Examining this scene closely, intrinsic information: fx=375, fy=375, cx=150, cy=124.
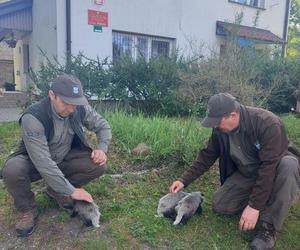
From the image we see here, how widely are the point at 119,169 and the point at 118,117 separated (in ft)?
5.12

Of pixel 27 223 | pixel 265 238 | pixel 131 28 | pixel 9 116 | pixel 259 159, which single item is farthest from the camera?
pixel 131 28

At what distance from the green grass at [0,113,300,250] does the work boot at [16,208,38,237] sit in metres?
0.08

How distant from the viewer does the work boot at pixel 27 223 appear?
134 inches

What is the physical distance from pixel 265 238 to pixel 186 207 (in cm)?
73

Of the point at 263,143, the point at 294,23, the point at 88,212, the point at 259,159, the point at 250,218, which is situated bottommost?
the point at 88,212

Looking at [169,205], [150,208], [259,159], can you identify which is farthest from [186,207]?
[259,159]

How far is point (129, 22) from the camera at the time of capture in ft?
40.3

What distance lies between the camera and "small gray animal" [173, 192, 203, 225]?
137 inches

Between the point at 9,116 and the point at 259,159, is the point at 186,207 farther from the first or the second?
the point at 9,116

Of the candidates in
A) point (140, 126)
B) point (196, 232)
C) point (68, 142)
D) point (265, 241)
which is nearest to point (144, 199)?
point (196, 232)

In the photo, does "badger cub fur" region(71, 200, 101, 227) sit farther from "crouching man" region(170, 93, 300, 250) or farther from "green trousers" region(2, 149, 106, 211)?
"crouching man" region(170, 93, 300, 250)

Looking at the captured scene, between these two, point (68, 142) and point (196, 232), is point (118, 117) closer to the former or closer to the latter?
point (68, 142)

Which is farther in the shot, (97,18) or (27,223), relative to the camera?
(97,18)

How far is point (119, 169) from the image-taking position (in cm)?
488
